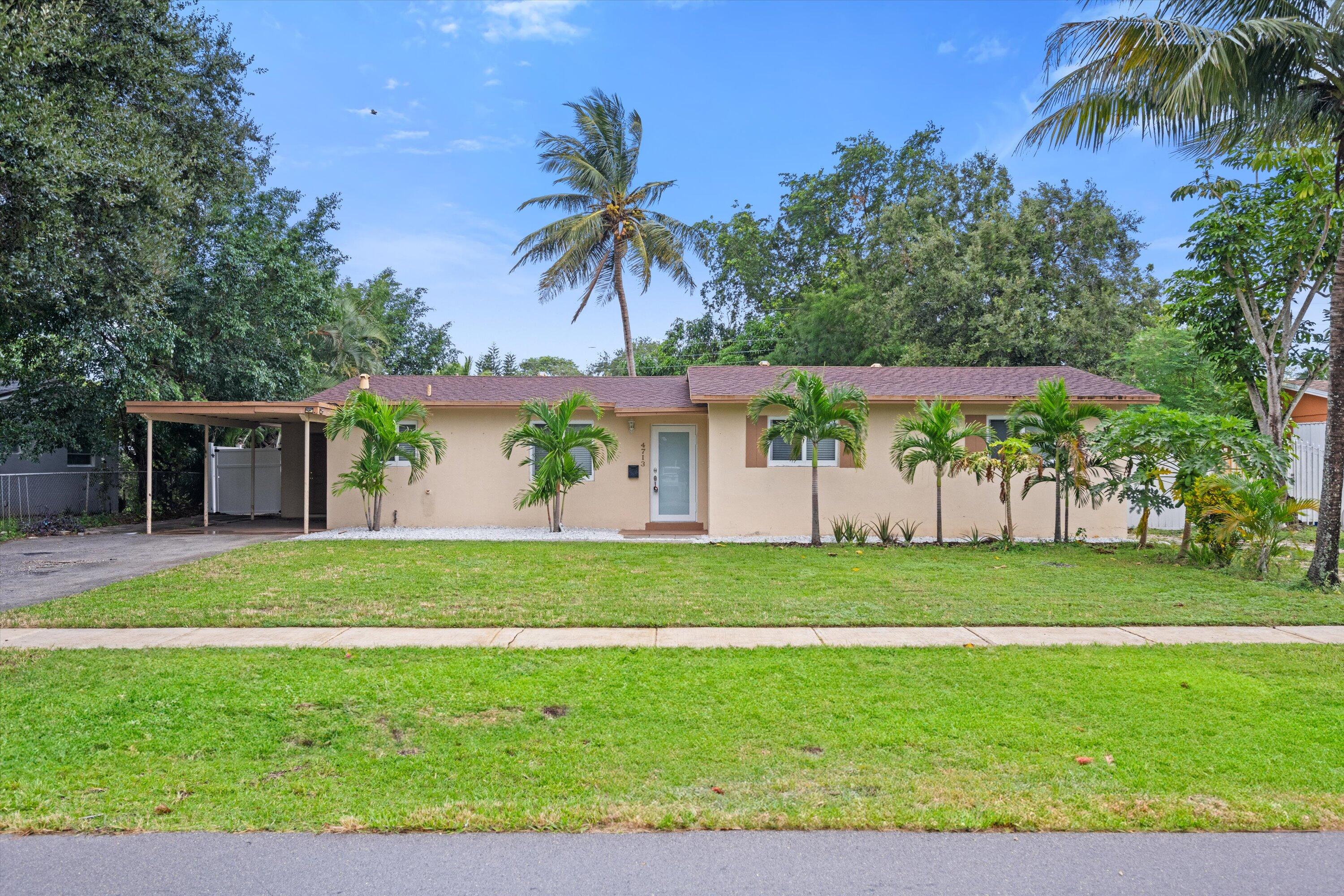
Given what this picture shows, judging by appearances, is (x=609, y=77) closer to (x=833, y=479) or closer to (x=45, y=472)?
(x=833, y=479)

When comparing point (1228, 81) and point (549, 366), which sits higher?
point (549, 366)

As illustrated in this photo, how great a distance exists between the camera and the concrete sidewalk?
20.0 ft

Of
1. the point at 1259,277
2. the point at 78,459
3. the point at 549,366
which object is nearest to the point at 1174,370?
the point at 1259,277

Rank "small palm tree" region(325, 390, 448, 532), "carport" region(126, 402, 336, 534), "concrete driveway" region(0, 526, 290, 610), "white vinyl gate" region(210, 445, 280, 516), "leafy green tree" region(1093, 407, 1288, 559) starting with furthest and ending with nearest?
1. "white vinyl gate" region(210, 445, 280, 516)
2. "small palm tree" region(325, 390, 448, 532)
3. "carport" region(126, 402, 336, 534)
4. "leafy green tree" region(1093, 407, 1288, 559)
5. "concrete driveway" region(0, 526, 290, 610)

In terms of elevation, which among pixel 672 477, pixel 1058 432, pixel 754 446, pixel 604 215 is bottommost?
pixel 672 477

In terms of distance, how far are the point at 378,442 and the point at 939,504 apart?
998 cm

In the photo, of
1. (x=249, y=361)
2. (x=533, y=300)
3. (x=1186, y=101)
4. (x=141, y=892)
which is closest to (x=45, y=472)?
(x=249, y=361)

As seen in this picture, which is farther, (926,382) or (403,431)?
(403,431)

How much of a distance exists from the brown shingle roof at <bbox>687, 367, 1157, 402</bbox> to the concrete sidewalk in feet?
23.6

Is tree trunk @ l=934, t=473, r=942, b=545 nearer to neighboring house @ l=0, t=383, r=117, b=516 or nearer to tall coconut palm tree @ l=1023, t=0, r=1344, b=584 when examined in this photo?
tall coconut palm tree @ l=1023, t=0, r=1344, b=584

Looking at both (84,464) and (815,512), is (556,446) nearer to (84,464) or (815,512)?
(815,512)

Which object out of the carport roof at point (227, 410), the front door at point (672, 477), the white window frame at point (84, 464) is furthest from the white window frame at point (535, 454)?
the white window frame at point (84, 464)

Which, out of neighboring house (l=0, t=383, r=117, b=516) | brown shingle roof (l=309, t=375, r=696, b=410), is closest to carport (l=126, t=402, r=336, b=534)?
brown shingle roof (l=309, t=375, r=696, b=410)

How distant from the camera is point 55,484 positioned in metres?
17.8
